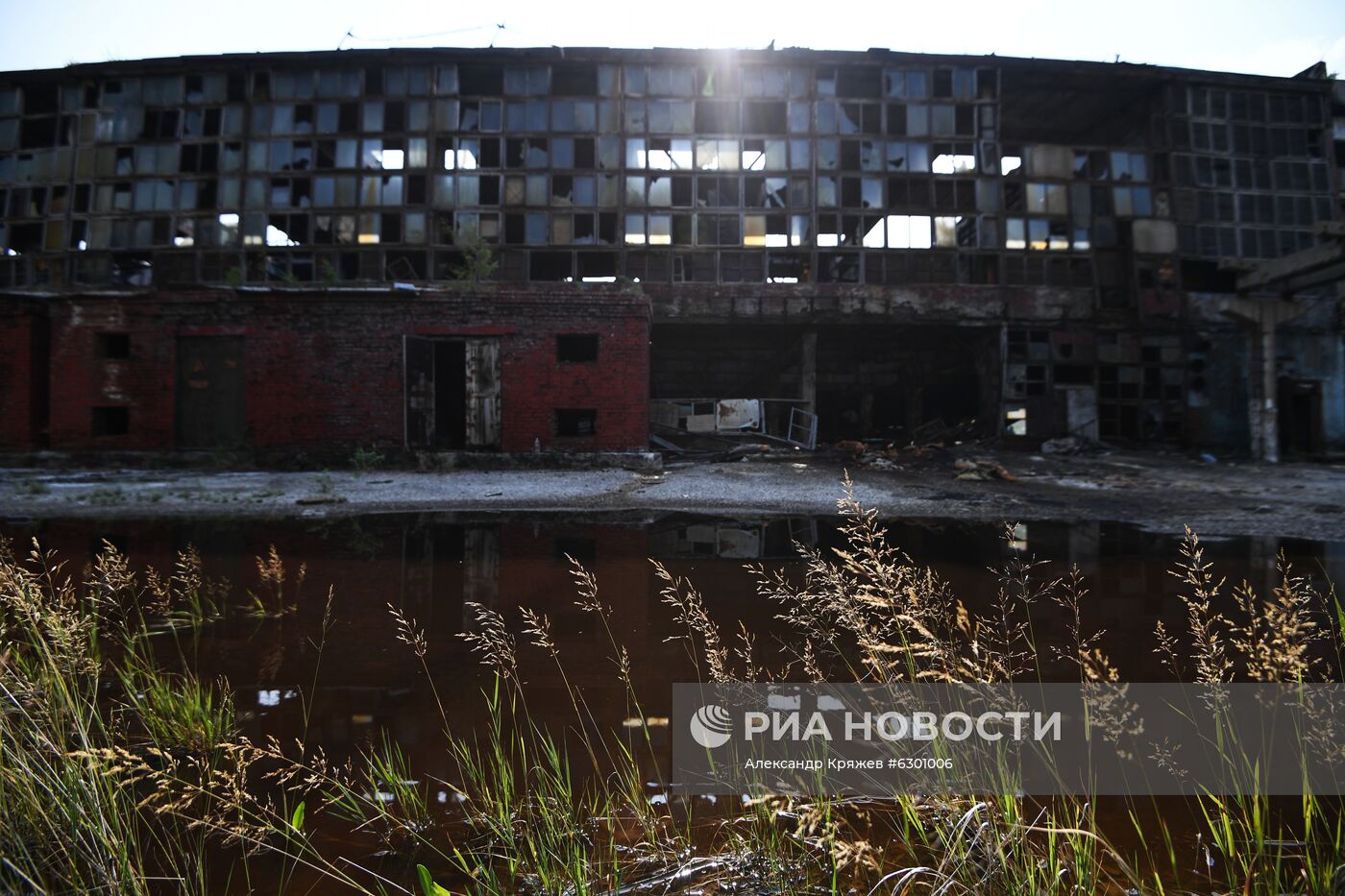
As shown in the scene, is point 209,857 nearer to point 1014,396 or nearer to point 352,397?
point 352,397

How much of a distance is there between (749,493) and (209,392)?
10.8 meters

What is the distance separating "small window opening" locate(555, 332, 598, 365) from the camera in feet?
41.0

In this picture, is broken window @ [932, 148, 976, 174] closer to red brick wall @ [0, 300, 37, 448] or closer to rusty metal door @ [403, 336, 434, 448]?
rusty metal door @ [403, 336, 434, 448]

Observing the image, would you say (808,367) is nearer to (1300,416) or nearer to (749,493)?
(749,493)

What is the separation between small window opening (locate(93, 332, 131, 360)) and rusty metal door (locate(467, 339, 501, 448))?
673 cm

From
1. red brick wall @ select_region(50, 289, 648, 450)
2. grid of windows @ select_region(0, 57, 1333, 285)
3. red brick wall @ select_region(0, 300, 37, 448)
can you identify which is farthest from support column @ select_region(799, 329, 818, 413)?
red brick wall @ select_region(0, 300, 37, 448)

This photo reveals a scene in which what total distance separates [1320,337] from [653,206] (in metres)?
19.3

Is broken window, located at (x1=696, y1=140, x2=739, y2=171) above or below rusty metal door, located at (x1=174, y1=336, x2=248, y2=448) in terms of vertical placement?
above

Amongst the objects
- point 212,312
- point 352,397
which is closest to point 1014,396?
point 352,397

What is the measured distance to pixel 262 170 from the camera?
17234 mm

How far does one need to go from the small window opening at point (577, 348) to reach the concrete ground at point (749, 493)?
94.9 inches

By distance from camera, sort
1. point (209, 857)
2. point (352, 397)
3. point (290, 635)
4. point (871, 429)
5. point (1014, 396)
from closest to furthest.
→ point (209, 857)
point (290, 635)
point (352, 397)
point (1014, 396)
point (871, 429)

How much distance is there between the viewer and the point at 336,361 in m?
12.1

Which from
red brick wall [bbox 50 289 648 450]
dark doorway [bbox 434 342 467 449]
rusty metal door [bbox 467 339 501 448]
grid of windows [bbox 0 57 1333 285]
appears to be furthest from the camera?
grid of windows [bbox 0 57 1333 285]
